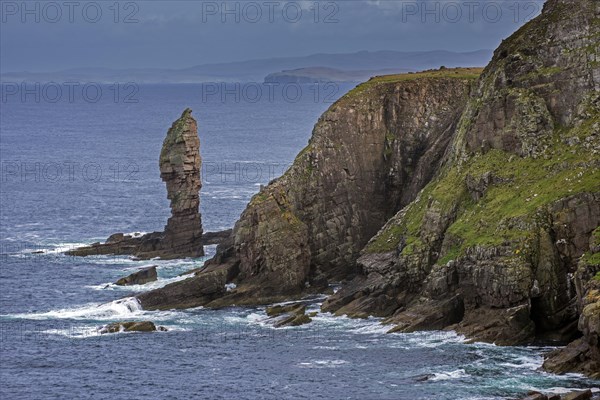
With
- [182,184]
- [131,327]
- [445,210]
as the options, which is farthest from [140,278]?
[445,210]

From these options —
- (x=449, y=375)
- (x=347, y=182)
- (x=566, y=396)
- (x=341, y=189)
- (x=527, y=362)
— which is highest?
(x=347, y=182)

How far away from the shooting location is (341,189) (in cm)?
14400

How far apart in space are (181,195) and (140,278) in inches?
688

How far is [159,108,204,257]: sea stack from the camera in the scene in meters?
156

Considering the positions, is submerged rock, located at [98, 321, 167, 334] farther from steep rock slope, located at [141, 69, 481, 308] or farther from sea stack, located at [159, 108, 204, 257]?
sea stack, located at [159, 108, 204, 257]

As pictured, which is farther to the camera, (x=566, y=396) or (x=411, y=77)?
(x=411, y=77)

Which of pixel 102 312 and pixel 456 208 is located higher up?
pixel 456 208

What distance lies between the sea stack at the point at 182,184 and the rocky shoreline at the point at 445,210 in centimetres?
18

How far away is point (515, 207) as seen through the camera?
117062 millimetres

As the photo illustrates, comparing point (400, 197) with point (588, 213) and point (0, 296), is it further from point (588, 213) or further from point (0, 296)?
point (0, 296)

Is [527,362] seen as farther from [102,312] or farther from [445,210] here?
[102,312]

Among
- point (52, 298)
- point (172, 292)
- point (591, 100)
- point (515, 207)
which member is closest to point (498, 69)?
point (591, 100)

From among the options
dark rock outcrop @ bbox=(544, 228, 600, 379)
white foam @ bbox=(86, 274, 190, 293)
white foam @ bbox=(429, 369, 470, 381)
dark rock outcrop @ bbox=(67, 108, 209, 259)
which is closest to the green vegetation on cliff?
dark rock outcrop @ bbox=(544, 228, 600, 379)

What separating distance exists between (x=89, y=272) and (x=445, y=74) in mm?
49076
